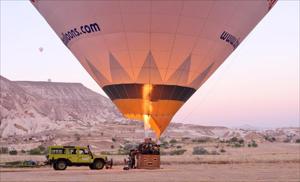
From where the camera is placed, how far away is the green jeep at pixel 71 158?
1188 inches

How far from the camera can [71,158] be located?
3058cm

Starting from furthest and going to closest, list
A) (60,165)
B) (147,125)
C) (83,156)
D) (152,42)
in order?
(83,156) → (60,165) → (147,125) → (152,42)

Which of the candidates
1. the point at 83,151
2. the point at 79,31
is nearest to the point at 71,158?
the point at 83,151

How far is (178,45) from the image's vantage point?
77.3 feet

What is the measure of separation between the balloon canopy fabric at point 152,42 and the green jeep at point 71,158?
632cm

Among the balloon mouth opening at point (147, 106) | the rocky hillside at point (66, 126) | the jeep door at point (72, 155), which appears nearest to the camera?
the balloon mouth opening at point (147, 106)

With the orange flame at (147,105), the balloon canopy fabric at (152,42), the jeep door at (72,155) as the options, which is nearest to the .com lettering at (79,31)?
the balloon canopy fabric at (152,42)

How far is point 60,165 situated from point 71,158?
2.53ft

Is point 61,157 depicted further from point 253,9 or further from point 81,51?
point 253,9

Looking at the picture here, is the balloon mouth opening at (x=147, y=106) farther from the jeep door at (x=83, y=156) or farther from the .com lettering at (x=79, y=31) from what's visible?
the jeep door at (x=83, y=156)

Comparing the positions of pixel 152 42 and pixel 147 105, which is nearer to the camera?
pixel 152 42

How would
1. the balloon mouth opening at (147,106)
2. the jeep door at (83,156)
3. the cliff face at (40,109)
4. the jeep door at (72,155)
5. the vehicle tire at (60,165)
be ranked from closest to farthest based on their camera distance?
the balloon mouth opening at (147,106) < the vehicle tire at (60,165) < the jeep door at (72,155) < the jeep door at (83,156) < the cliff face at (40,109)

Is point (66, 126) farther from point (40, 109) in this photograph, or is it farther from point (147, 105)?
point (147, 105)

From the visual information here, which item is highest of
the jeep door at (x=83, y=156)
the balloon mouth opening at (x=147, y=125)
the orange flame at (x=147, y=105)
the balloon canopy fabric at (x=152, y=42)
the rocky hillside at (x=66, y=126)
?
the rocky hillside at (x=66, y=126)
